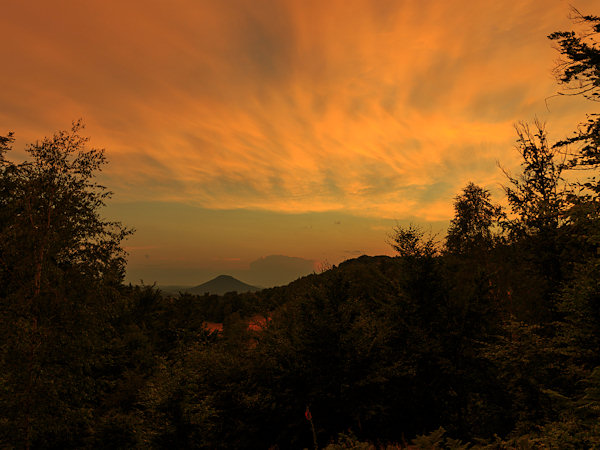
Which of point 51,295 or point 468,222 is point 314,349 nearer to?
point 51,295

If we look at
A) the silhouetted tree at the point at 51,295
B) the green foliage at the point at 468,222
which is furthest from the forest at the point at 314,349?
the green foliage at the point at 468,222

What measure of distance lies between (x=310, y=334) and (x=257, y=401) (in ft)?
12.4

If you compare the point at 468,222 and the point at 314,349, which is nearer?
the point at 314,349

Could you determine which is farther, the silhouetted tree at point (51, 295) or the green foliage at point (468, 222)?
the green foliage at point (468, 222)

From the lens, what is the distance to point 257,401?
14.2m

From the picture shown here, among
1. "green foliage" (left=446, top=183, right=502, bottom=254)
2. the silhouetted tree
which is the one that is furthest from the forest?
"green foliage" (left=446, top=183, right=502, bottom=254)

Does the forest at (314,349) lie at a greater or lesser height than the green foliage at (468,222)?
lesser

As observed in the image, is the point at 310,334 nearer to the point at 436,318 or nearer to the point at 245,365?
the point at 245,365

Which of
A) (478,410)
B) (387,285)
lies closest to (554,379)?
(478,410)

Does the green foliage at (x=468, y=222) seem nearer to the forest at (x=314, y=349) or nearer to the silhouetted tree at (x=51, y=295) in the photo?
the forest at (x=314, y=349)

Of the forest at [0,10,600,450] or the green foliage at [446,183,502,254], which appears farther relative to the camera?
the green foliage at [446,183,502,254]

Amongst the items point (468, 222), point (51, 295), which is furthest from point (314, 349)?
point (468, 222)

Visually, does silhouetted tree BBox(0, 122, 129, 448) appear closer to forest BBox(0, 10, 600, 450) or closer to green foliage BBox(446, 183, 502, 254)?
forest BBox(0, 10, 600, 450)

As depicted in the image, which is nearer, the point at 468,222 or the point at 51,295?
the point at 51,295
